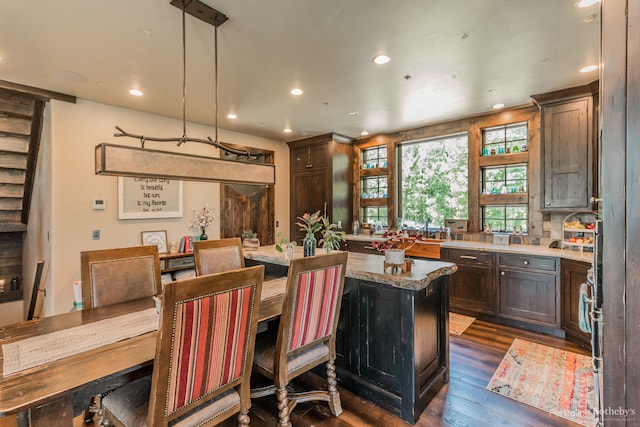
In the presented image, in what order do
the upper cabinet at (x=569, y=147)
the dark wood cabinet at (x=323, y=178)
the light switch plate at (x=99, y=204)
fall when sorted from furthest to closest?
1. the dark wood cabinet at (x=323, y=178)
2. the light switch plate at (x=99, y=204)
3. the upper cabinet at (x=569, y=147)

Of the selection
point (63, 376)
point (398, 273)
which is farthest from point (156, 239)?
point (398, 273)

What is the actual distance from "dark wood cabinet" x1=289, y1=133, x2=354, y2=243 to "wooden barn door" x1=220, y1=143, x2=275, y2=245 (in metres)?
0.52

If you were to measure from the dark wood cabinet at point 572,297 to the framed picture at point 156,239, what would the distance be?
16.0 feet

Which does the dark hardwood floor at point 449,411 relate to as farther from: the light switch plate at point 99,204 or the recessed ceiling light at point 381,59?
the recessed ceiling light at point 381,59

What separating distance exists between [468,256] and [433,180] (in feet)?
4.96

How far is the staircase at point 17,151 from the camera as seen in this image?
342 centimetres

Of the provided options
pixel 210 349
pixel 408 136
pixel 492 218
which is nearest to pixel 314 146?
pixel 408 136

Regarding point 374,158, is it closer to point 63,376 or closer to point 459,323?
point 459,323

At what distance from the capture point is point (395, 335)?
2168 mm

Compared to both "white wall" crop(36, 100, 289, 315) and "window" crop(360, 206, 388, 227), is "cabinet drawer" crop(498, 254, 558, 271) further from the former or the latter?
"white wall" crop(36, 100, 289, 315)

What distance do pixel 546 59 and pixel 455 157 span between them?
2.10 metres

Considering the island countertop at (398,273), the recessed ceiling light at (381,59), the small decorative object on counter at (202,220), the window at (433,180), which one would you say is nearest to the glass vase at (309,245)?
the island countertop at (398,273)

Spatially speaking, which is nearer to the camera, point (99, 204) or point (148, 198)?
point (99, 204)

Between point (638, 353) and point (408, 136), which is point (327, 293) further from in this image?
point (408, 136)
